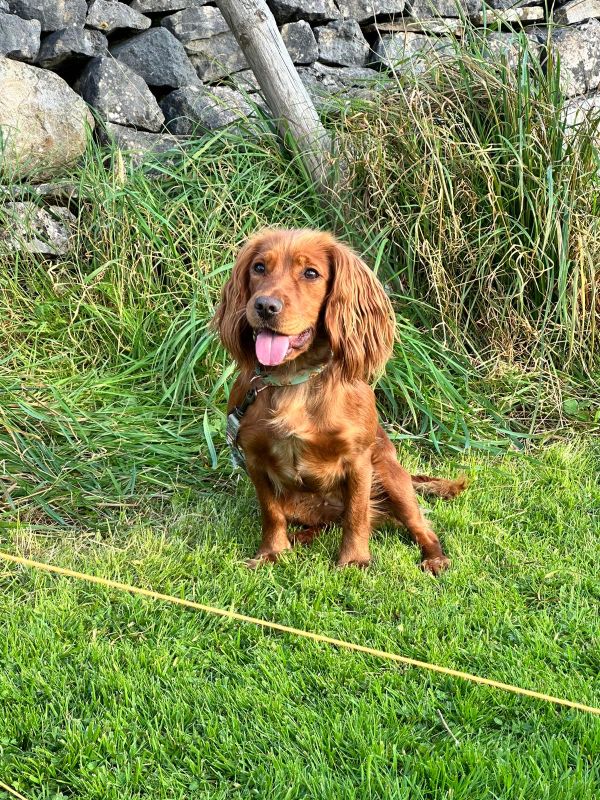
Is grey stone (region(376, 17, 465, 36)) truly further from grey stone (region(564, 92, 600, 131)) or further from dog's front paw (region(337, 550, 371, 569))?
dog's front paw (region(337, 550, 371, 569))

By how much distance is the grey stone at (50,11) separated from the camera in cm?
452

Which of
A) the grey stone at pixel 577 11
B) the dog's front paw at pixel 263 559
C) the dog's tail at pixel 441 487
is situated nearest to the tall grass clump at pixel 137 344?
the dog's tail at pixel 441 487

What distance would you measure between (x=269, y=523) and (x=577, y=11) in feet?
15.3

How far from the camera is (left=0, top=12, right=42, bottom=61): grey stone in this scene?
4.34 m

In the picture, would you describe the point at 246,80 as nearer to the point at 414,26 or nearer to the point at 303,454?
the point at 414,26

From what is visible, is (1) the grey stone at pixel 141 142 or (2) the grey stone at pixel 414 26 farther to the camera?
(2) the grey stone at pixel 414 26

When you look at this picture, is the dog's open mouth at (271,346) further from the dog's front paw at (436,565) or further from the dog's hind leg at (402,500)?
the dog's front paw at (436,565)

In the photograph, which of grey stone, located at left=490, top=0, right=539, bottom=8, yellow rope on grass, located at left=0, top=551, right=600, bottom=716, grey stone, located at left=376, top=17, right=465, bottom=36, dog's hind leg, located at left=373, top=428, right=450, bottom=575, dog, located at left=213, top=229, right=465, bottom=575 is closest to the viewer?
yellow rope on grass, located at left=0, top=551, right=600, bottom=716

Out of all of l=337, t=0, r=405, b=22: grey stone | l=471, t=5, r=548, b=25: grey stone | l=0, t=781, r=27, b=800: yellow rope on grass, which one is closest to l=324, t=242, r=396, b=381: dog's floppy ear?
l=0, t=781, r=27, b=800: yellow rope on grass

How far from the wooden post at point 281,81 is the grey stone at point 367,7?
4.01 feet

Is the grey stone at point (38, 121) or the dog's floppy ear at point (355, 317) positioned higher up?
the grey stone at point (38, 121)

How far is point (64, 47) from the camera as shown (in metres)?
4.50

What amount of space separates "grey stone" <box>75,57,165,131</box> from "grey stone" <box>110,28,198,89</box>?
116 millimetres

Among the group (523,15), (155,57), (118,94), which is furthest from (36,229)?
(523,15)
